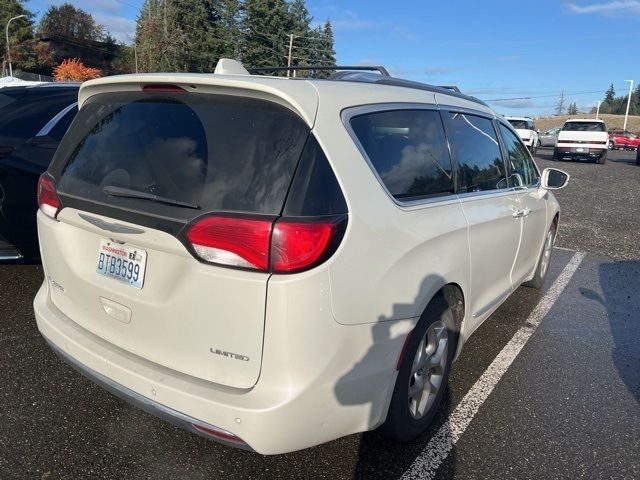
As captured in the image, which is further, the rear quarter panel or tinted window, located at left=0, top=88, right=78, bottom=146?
tinted window, located at left=0, top=88, right=78, bottom=146

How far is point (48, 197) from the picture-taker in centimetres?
279

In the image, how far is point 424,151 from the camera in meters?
2.91

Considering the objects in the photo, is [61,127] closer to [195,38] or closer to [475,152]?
[475,152]

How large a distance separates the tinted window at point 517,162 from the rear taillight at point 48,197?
10.1 ft

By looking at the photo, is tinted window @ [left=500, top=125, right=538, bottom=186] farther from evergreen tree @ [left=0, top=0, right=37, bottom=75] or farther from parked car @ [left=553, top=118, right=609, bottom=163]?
Result: evergreen tree @ [left=0, top=0, right=37, bottom=75]

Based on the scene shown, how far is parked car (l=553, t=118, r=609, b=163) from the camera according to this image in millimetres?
23656

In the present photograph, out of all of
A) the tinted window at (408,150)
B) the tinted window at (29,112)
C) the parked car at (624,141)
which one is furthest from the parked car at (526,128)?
the tinted window at (408,150)

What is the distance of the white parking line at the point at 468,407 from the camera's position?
266 cm

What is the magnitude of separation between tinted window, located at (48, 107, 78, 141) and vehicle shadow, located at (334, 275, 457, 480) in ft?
11.8

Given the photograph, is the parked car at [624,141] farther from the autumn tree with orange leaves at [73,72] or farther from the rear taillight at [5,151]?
the autumn tree with orange leaves at [73,72]

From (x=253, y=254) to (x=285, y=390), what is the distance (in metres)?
0.53

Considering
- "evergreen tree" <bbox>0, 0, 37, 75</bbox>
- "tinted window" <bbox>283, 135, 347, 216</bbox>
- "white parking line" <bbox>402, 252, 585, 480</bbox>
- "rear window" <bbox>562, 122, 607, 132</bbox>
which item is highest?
"evergreen tree" <bbox>0, 0, 37, 75</bbox>

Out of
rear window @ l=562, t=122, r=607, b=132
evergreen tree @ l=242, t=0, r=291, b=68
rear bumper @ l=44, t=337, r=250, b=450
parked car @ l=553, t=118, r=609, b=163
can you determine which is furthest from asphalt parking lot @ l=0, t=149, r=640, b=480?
evergreen tree @ l=242, t=0, r=291, b=68

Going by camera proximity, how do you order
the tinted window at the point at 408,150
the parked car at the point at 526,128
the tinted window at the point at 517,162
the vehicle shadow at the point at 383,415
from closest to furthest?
the vehicle shadow at the point at 383,415 → the tinted window at the point at 408,150 → the tinted window at the point at 517,162 → the parked car at the point at 526,128
